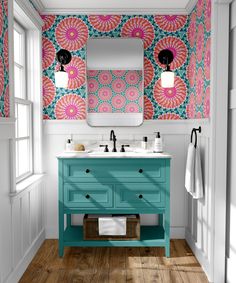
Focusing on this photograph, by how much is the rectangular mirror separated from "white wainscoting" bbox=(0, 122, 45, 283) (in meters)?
1.04

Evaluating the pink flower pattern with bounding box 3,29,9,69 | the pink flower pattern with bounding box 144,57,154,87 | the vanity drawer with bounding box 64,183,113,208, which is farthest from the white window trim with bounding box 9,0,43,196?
the pink flower pattern with bounding box 144,57,154,87

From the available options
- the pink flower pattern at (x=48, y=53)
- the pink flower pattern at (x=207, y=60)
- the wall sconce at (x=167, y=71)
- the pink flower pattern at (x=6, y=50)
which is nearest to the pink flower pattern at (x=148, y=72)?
the wall sconce at (x=167, y=71)

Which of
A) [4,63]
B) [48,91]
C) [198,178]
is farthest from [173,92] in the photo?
[4,63]

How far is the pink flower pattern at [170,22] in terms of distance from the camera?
3785mm

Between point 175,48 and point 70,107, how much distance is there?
4.21ft

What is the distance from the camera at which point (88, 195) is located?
3.25 meters

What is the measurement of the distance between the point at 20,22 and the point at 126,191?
186 centimetres

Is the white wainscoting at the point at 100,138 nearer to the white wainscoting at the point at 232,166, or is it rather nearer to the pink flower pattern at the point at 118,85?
the pink flower pattern at the point at 118,85

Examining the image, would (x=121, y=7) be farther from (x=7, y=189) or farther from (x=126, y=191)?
(x=7, y=189)

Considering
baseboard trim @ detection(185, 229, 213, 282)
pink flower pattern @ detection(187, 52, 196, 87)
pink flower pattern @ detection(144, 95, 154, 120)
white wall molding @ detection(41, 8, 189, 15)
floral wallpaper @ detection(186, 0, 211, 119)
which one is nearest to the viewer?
baseboard trim @ detection(185, 229, 213, 282)

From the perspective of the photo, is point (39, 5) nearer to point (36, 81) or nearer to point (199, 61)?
point (36, 81)

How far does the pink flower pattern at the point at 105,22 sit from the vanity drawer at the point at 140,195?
1.71 m

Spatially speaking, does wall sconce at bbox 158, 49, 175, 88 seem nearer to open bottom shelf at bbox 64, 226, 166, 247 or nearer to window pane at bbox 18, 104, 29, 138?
window pane at bbox 18, 104, 29, 138

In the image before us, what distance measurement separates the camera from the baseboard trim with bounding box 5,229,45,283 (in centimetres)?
267
